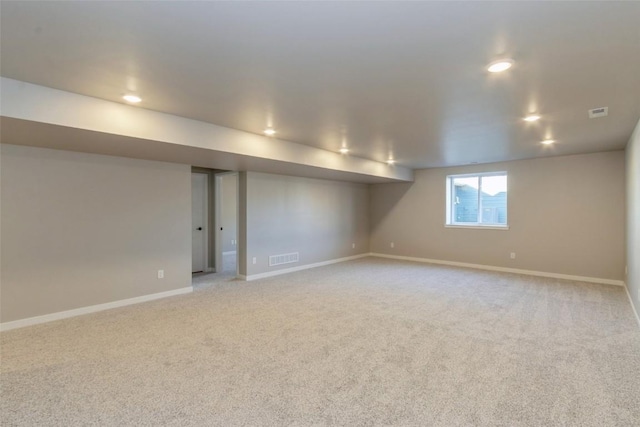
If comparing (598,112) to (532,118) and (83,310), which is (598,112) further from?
(83,310)

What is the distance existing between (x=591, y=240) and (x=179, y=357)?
6.58 meters

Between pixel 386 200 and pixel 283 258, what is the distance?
3.38m

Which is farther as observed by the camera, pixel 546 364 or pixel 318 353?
pixel 318 353

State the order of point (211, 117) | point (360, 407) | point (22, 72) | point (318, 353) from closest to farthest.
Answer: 1. point (360, 407)
2. point (22, 72)
3. point (318, 353)
4. point (211, 117)

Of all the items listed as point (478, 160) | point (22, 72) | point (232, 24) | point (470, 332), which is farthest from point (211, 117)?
point (478, 160)

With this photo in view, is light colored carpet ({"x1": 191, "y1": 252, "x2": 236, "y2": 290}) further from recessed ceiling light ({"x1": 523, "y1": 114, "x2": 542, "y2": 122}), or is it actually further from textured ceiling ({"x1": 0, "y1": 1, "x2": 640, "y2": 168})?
recessed ceiling light ({"x1": 523, "y1": 114, "x2": 542, "y2": 122})

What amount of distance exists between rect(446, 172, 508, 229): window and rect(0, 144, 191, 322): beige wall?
18.7 ft

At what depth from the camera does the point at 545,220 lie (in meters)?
6.23

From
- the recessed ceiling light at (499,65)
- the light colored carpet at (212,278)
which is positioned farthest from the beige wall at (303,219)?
the recessed ceiling light at (499,65)

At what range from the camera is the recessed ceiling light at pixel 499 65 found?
2.33 m

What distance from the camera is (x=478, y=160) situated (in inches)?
258

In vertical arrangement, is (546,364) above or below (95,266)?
below

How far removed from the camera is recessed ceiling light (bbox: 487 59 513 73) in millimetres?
2328

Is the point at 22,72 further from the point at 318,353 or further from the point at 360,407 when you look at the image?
the point at 360,407
